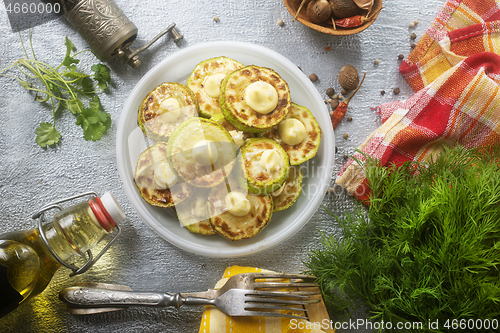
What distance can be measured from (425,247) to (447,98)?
63 cm

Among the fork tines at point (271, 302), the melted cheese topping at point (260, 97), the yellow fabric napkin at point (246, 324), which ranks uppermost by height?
the melted cheese topping at point (260, 97)

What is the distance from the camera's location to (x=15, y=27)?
134cm

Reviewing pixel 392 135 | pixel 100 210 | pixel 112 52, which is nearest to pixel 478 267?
pixel 392 135

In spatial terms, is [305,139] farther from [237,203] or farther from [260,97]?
[237,203]

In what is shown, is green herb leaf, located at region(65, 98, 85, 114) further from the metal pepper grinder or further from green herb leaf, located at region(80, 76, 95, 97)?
the metal pepper grinder

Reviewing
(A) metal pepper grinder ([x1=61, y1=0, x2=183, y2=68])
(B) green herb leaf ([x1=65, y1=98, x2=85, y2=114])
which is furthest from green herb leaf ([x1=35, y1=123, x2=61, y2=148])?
(A) metal pepper grinder ([x1=61, y1=0, x2=183, y2=68])

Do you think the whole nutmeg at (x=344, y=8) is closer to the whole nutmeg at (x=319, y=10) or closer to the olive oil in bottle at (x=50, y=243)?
the whole nutmeg at (x=319, y=10)

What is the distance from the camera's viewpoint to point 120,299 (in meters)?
1.14

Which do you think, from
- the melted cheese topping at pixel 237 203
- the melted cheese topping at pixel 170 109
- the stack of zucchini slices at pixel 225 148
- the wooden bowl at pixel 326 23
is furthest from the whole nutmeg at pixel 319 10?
the melted cheese topping at pixel 237 203

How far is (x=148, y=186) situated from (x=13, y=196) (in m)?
0.61

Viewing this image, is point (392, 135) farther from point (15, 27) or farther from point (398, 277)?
point (15, 27)

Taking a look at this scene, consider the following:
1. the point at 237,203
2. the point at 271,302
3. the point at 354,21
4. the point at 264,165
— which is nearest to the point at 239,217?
the point at 237,203

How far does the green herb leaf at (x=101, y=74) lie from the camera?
1.26 m

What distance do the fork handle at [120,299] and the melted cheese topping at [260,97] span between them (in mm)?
722
